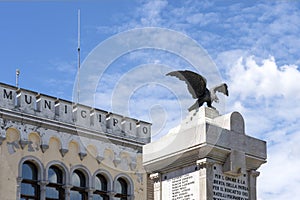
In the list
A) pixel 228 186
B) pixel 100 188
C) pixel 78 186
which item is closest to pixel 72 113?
pixel 78 186

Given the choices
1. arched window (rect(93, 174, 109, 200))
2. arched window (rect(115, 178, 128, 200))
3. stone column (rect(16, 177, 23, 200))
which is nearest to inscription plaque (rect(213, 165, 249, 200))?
stone column (rect(16, 177, 23, 200))

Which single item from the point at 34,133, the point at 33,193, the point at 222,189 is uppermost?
the point at 34,133

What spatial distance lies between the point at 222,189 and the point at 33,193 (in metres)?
10.8

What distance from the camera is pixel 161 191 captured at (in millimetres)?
18609

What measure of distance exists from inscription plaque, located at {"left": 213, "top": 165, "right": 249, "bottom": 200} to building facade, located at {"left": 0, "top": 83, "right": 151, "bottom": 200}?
10.4 m

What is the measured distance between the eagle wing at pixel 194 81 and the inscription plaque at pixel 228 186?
203 cm

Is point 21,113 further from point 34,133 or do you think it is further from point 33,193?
point 33,193

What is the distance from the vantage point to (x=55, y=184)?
27578mm

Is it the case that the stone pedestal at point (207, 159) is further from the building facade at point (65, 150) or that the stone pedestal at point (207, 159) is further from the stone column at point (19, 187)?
the building facade at point (65, 150)

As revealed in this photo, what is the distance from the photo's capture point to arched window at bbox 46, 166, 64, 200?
Answer: 27406 mm

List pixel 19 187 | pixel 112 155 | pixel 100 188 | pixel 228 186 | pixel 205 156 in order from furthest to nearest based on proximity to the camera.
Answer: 1. pixel 112 155
2. pixel 100 188
3. pixel 19 187
4. pixel 228 186
5. pixel 205 156

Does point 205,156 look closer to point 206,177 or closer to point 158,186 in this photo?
point 206,177

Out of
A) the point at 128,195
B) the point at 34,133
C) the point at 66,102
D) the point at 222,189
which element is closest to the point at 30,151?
the point at 34,133

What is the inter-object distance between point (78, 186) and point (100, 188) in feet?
3.38
